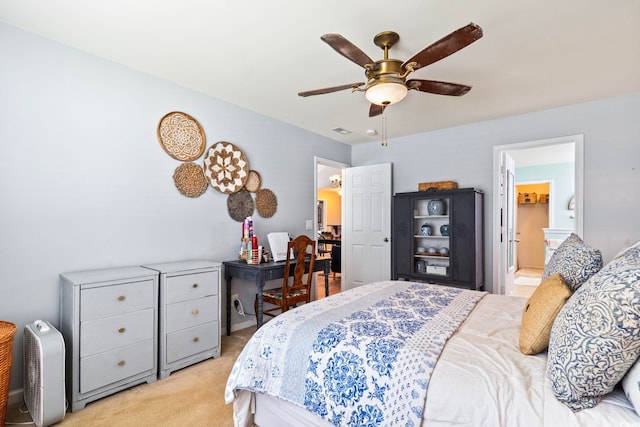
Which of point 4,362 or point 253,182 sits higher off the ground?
point 253,182

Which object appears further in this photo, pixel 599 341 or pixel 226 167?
pixel 226 167

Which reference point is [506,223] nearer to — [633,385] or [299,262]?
[299,262]

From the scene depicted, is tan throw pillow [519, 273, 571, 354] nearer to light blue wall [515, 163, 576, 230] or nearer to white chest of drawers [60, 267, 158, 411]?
white chest of drawers [60, 267, 158, 411]

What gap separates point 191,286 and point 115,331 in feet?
1.97

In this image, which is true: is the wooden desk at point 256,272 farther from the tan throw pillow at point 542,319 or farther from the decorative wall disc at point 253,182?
the tan throw pillow at point 542,319

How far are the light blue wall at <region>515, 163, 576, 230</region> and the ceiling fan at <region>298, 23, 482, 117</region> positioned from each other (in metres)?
6.07

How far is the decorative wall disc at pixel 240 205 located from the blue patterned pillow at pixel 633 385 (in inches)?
127

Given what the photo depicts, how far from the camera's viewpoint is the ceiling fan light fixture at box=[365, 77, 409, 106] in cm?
206

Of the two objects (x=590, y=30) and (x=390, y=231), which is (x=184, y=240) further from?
(x=590, y=30)

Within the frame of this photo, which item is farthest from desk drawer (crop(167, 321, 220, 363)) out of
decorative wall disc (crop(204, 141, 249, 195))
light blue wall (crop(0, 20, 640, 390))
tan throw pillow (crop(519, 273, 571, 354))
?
tan throw pillow (crop(519, 273, 571, 354))

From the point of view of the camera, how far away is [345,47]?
184 cm

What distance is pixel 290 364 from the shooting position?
61.7 inches

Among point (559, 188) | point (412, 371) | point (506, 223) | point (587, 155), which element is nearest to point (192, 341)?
point (412, 371)

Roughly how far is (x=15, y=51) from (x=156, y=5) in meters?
1.13
